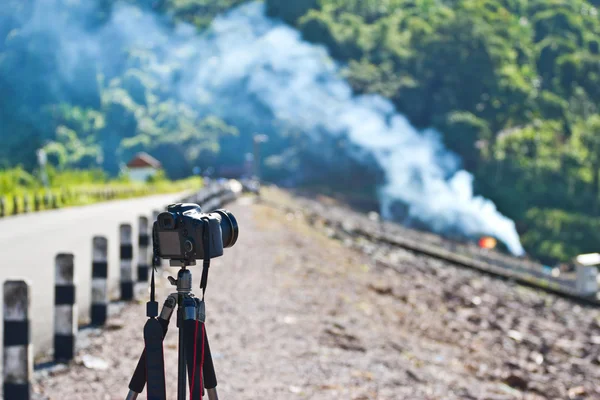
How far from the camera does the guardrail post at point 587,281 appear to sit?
764 inches

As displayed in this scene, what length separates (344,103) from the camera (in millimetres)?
87625

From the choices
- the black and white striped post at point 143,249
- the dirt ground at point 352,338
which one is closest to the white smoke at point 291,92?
the dirt ground at point 352,338

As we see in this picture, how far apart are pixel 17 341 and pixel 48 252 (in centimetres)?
880

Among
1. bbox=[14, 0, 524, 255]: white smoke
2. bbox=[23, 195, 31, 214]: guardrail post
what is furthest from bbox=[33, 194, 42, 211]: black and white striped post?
bbox=[14, 0, 524, 255]: white smoke

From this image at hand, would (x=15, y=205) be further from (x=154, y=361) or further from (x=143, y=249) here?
(x=154, y=361)

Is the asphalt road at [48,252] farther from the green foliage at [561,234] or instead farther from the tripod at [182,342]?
the green foliage at [561,234]

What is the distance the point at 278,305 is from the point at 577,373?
4.58 meters

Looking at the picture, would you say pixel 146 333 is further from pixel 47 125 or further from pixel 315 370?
pixel 47 125

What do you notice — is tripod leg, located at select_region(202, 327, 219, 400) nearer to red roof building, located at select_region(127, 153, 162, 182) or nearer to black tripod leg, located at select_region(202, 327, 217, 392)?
black tripod leg, located at select_region(202, 327, 217, 392)

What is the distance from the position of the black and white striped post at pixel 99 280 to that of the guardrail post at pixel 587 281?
563 inches

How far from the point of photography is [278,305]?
393 inches

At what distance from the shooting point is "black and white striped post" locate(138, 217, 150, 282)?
961 centimetres

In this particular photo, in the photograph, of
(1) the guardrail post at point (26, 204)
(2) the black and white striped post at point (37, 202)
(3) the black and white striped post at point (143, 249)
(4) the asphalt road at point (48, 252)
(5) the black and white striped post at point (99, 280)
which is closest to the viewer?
(5) the black and white striped post at point (99, 280)

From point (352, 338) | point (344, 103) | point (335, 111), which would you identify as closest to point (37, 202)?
point (352, 338)
